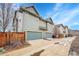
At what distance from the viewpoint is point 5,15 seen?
72.3 inches

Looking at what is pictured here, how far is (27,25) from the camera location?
1.89 metres

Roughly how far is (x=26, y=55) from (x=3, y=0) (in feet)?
2.45

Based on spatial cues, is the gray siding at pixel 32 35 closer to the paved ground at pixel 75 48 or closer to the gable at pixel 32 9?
the gable at pixel 32 9

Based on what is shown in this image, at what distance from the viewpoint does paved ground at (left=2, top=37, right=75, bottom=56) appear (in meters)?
1.85

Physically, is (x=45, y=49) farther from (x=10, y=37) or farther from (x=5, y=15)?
(x=5, y=15)

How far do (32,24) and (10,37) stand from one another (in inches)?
12.7

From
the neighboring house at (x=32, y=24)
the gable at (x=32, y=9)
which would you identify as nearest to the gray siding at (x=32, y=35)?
the neighboring house at (x=32, y=24)

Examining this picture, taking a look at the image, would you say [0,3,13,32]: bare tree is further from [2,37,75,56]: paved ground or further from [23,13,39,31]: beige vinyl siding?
[2,37,75,56]: paved ground

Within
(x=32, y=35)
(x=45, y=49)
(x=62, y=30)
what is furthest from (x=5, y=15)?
(x=62, y=30)

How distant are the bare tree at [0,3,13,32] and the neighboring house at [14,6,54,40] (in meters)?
0.09

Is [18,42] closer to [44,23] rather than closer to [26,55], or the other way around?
[26,55]

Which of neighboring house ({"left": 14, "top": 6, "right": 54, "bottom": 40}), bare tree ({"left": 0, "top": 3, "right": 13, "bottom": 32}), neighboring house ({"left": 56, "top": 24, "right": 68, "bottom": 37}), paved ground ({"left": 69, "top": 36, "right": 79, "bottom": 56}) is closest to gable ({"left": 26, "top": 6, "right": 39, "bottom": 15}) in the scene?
neighboring house ({"left": 14, "top": 6, "right": 54, "bottom": 40})

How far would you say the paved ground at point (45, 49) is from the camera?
1848 mm

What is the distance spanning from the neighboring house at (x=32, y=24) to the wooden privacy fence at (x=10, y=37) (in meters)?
0.06
